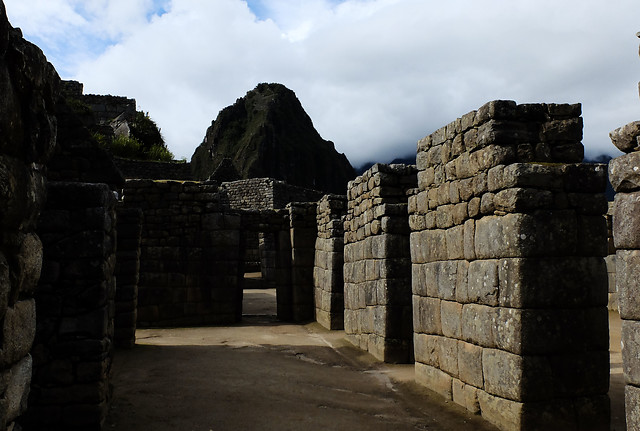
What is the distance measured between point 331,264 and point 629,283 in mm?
10165

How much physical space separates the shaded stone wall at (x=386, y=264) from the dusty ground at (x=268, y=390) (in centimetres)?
43

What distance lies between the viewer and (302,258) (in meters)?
15.7

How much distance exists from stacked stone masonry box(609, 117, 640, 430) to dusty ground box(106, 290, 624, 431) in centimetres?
273

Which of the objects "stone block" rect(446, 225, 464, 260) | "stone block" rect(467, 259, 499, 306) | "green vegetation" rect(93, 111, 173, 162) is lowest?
"stone block" rect(467, 259, 499, 306)

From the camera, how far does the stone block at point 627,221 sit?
326 cm

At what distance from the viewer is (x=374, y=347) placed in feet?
32.2

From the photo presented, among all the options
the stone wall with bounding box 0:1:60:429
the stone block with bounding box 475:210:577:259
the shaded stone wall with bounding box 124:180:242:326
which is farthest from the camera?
the shaded stone wall with bounding box 124:180:242:326

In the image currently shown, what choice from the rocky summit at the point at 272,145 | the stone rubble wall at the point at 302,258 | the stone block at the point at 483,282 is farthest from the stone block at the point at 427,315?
the rocky summit at the point at 272,145

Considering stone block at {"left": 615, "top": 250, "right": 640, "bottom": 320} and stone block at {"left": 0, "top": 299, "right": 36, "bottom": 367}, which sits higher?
stone block at {"left": 615, "top": 250, "right": 640, "bottom": 320}

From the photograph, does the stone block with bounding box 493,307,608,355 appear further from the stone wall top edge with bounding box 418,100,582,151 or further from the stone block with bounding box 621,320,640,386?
the stone wall top edge with bounding box 418,100,582,151

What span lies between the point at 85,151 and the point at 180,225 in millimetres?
5271

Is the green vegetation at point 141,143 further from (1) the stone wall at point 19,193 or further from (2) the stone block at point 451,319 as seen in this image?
(1) the stone wall at point 19,193

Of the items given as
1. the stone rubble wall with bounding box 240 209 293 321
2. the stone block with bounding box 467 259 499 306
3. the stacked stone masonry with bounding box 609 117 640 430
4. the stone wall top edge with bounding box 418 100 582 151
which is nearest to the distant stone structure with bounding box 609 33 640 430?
the stacked stone masonry with bounding box 609 117 640 430

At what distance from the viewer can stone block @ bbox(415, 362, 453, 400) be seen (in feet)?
22.4
